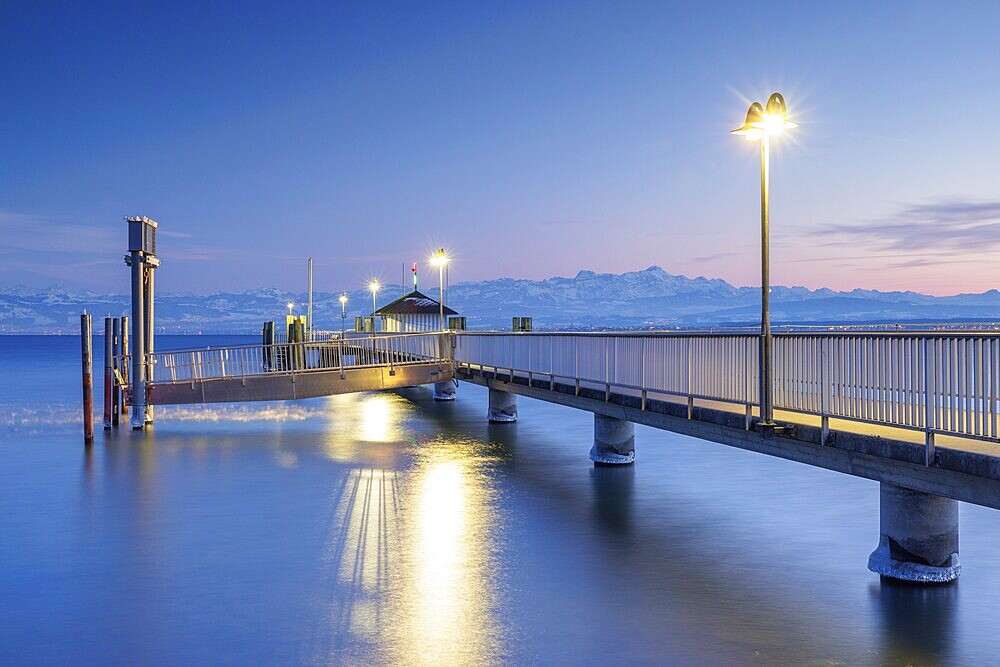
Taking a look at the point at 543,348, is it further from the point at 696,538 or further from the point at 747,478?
the point at 696,538

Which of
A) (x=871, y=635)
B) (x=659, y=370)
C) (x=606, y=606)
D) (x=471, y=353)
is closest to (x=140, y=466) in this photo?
(x=471, y=353)

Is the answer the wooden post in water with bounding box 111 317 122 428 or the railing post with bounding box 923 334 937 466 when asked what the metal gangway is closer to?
the wooden post in water with bounding box 111 317 122 428

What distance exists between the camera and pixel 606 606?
485 inches

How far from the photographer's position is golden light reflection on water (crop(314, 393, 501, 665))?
35.4ft

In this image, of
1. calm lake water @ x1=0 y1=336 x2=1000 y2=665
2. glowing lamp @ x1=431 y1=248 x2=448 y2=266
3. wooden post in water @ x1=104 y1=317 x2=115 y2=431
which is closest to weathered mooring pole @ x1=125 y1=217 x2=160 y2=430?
wooden post in water @ x1=104 y1=317 x2=115 y2=431

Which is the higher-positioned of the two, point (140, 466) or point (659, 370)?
point (659, 370)

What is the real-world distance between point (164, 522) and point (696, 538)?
9.45m

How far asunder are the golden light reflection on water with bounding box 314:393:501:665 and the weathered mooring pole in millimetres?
7781

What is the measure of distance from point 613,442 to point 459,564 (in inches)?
388

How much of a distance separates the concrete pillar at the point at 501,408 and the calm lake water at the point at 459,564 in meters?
8.11

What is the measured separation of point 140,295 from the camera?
31.6m

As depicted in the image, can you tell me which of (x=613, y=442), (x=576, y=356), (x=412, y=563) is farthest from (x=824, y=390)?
(x=613, y=442)

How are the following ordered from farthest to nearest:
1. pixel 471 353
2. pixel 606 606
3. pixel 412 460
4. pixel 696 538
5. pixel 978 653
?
1. pixel 471 353
2. pixel 412 460
3. pixel 696 538
4. pixel 606 606
5. pixel 978 653

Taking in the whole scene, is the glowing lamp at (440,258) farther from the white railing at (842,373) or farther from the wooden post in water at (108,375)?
the white railing at (842,373)
